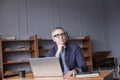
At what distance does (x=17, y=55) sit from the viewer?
5.93 metres

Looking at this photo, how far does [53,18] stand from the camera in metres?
6.67

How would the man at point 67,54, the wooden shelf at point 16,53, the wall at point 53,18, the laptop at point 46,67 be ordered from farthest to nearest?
the wall at point 53,18 < the wooden shelf at point 16,53 < the man at point 67,54 < the laptop at point 46,67

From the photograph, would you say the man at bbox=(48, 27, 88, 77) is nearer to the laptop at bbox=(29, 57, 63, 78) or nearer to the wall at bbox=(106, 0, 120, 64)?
the laptop at bbox=(29, 57, 63, 78)

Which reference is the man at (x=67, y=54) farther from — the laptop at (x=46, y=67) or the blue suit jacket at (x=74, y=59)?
the laptop at (x=46, y=67)

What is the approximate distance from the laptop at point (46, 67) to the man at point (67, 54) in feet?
0.77

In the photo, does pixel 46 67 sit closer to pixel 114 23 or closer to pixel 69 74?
pixel 69 74

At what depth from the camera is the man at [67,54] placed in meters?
2.62

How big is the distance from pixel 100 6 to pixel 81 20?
108 cm

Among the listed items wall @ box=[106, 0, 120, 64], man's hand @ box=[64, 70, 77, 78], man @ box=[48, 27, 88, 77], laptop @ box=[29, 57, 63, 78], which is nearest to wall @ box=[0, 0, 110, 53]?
wall @ box=[106, 0, 120, 64]

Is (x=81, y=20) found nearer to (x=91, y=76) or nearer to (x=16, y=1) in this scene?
(x=16, y=1)

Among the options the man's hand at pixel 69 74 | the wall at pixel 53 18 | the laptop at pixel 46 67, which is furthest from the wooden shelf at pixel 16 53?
the man's hand at pixel 69 74

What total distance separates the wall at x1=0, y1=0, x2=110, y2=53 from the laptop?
11.7ft

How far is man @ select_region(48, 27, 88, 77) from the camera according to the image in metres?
2.62

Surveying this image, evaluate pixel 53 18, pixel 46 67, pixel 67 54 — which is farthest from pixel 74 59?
pixel 53 18
